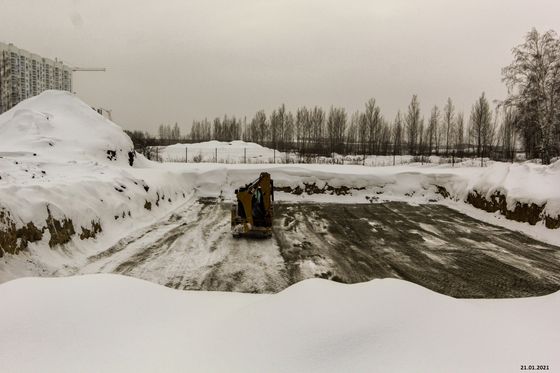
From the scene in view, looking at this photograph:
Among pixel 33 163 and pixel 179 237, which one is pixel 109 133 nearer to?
pixel 33 163

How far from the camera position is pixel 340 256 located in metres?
8.80

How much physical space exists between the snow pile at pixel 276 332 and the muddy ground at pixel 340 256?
Result: 9.01 feet

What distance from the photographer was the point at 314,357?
3021 mm

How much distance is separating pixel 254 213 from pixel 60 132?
36.8 ft

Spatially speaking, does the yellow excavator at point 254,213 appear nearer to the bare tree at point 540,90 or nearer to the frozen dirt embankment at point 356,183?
the frozen dirt embankment at point 356,183

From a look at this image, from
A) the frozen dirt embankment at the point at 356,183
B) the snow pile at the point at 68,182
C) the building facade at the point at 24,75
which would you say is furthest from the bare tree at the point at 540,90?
the building facade at the point at 24,75

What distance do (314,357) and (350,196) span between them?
16.0m

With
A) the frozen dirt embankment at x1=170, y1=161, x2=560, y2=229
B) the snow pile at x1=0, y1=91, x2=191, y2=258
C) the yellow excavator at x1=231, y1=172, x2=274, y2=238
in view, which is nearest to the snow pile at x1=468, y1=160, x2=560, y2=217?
the frozen dirt embankment at x1=170, y1=161, x2=560, y2=229

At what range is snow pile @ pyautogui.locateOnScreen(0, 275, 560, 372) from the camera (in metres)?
2.96

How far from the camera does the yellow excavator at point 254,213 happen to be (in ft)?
34.2

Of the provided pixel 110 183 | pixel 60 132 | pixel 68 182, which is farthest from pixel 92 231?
pixel 60 132

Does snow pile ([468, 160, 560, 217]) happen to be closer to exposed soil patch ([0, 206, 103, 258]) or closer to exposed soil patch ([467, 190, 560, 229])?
exposed soil patch ([467, 190, 560, 229])

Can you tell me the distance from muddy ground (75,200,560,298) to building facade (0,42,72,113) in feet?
177

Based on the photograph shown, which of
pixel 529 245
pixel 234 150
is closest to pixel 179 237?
pixel 529 245
